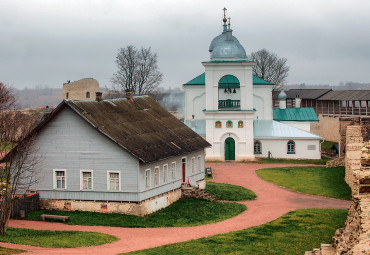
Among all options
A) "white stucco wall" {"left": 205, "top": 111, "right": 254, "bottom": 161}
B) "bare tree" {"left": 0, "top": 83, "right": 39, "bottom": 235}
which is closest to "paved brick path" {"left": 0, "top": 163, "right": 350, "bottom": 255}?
"bare tree" {"left": 0, "top": 83, "right": 39, "bottom": 235}

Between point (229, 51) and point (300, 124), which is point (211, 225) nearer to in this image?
point (229, 51)

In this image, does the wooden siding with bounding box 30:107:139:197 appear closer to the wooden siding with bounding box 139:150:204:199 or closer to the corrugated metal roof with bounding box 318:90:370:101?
the wooden siding with bounding box 139:150:204:199

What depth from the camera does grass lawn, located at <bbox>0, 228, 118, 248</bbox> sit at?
26.4m

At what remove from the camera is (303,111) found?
70.6 metres

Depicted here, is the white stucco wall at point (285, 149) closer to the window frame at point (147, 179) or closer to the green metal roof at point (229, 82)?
the green metal roof at point (229, 82)

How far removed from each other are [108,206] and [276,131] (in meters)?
33.5

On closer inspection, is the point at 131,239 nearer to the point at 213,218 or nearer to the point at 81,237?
the point at 81,237

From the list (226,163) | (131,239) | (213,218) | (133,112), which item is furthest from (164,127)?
(226,163)

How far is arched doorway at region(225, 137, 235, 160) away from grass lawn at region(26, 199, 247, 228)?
79.2 feet

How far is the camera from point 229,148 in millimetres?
61062

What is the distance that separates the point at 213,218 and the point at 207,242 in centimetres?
654

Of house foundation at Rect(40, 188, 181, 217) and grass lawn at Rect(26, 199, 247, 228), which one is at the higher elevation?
house foundation at Rect(40, 188, 181, 217)

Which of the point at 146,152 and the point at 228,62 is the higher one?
the point at 228,62

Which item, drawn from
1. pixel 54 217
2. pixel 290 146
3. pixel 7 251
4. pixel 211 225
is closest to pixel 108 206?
pixel 54 217
